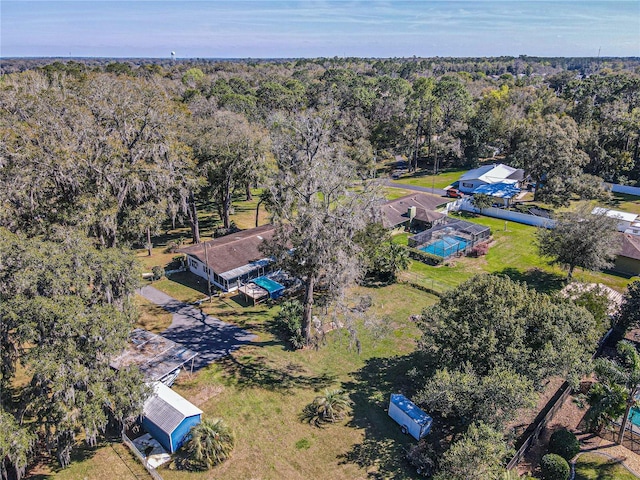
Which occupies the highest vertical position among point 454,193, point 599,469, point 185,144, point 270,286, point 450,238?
point 185,144

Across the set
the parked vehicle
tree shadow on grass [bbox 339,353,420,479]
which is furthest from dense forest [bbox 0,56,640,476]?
the parked vehicle

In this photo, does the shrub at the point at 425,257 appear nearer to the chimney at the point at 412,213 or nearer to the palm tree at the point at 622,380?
the chimney at the point at 412,213

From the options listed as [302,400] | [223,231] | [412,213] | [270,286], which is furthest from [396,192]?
[302,400]

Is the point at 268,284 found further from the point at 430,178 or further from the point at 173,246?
the point at 430,178

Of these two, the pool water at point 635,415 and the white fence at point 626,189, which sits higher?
the white fence at point 626,189

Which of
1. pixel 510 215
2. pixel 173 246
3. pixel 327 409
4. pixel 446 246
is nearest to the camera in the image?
pixel 327 409

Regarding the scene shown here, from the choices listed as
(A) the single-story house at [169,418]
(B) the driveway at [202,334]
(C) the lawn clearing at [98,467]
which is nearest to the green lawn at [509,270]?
(B) the driveway at [202,334]
